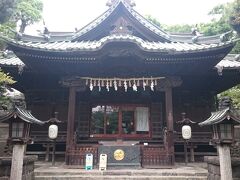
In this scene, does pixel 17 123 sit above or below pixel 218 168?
above

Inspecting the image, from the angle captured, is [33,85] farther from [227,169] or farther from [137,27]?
[227,169]

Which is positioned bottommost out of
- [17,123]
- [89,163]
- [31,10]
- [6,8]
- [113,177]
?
[113,177]

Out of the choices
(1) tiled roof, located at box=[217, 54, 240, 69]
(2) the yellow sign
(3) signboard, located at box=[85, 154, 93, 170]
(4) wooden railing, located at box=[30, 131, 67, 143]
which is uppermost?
(1) tiled roof, located at box=[217, 54, 240, 69]

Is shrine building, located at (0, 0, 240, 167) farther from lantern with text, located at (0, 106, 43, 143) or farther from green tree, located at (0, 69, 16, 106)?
lantern with text, located at (0, 106, 43, 143)

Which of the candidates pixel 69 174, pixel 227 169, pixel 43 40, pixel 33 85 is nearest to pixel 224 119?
pixel 227 169

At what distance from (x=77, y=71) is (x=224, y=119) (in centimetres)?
736

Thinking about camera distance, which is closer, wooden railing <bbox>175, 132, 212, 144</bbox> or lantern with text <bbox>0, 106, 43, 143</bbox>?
lantern with text <bbox>0, 106, 43, 143</bbox>

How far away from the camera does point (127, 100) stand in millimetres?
14273

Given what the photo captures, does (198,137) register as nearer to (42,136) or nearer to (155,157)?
(155,157)

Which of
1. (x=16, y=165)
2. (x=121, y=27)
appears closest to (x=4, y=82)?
(x=16, y=165)

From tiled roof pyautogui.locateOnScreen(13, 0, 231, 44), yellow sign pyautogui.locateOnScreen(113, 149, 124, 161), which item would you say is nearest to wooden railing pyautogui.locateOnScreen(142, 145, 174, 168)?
yellow sign pyautogui.locateOnScreen(113, 149, 124, 161)

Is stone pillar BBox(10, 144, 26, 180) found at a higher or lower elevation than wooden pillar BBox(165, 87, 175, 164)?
lower

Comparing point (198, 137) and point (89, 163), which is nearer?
point (89, 163)

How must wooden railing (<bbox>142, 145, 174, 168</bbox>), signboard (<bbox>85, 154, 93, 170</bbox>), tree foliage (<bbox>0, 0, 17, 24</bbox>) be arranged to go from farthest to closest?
tree foliage (<bbox>0, 0, 17, 24</bbox>)
wooden railing (<bbox>142, 145, 174, 168</bbox>)
signboard (<bbox>85, 154, 93, 170</bbox>)
